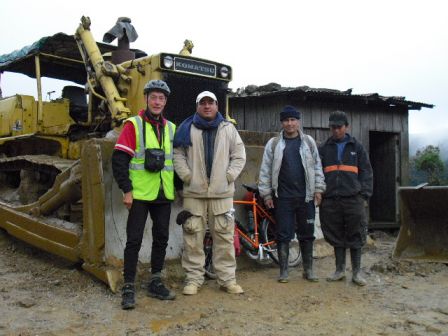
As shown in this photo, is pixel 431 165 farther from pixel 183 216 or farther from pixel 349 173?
pixel 183 216

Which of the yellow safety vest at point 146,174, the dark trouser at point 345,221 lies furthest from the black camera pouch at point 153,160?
the dark trouser at point 345,221

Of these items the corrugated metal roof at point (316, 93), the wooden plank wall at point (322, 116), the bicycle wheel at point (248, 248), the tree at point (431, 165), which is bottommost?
the bicycle wheel at point (248, 248)

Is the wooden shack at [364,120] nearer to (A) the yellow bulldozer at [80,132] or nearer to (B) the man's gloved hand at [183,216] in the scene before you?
(A) the yellow bulldozer at [80,132]

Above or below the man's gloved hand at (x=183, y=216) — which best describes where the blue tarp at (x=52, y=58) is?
above

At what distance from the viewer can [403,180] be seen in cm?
1143

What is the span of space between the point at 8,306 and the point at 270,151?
2877 millimetres

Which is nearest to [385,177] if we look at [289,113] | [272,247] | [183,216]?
[272,247]

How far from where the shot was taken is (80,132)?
23.0ft

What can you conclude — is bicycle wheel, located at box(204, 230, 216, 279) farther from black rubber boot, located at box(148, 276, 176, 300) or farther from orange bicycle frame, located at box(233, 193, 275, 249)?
black rubber boot, located at box(148, 276, 176, 300)

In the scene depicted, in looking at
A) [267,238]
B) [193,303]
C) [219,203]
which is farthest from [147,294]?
[267,238]

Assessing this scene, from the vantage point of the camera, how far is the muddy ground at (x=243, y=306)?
357 centimetres

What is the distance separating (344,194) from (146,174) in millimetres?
2111

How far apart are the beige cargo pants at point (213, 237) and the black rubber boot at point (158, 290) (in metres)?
0.27

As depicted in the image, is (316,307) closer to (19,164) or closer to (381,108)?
(19,164)
